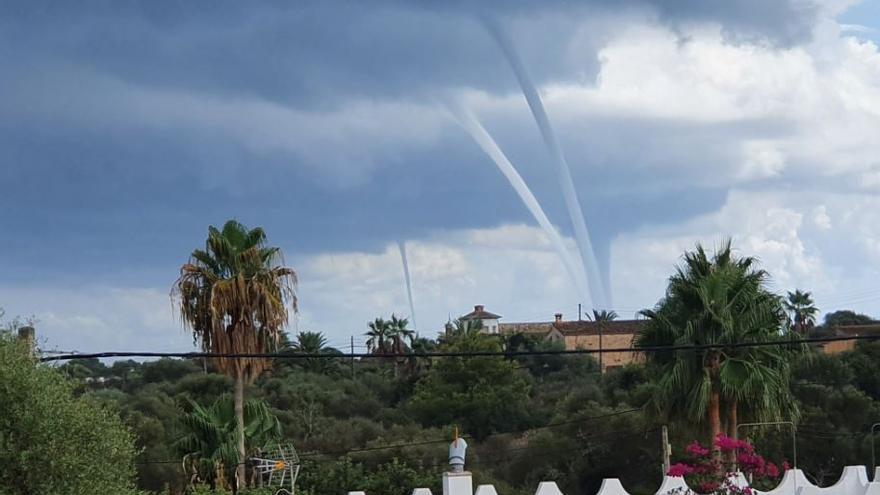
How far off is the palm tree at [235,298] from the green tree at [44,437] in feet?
46.6

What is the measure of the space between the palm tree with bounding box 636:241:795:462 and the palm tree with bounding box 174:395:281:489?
9819 millimetres

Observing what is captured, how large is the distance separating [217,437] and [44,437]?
14114 mm

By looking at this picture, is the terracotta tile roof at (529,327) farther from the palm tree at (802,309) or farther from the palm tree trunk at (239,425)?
the palm tree trunk at (239,425)

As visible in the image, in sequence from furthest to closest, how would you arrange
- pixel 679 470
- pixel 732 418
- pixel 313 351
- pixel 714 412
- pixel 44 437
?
pixel 313 351, pixel 732 418, pixel 714 412, pixel 679 470, pixel 44 437

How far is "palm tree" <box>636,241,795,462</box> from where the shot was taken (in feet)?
99.5

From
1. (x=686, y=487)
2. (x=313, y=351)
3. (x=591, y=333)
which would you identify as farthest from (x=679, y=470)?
(x=591, y=333)

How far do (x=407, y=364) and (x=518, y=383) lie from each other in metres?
15.5

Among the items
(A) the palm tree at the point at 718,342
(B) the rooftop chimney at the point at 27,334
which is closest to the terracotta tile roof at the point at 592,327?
(A) the palm tree at the point at 718,342

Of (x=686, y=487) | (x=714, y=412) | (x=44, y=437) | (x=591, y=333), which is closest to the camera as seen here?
(x=44, y=437)

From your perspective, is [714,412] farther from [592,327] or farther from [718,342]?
[592,327]

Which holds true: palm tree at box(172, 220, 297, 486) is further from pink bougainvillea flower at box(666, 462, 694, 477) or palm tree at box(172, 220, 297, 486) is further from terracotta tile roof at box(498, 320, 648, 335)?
terracotta tile roof at box(498, 320, 648, 335)

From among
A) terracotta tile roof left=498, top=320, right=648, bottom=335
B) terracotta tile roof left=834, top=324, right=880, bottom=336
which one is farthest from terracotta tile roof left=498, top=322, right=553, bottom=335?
terracotta tile roof left=834, top=324, right=880, bottom=336

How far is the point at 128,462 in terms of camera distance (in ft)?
61.6

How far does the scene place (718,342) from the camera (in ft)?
101
